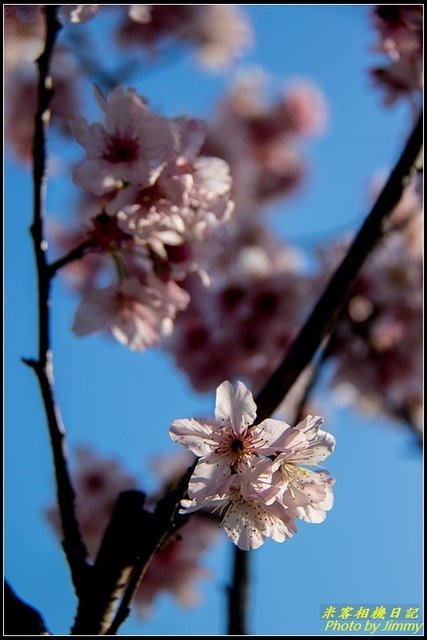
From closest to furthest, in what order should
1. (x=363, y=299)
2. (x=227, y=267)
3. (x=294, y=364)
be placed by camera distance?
(x=294, y=364), (x=363, y=299), (x=227, y=267)

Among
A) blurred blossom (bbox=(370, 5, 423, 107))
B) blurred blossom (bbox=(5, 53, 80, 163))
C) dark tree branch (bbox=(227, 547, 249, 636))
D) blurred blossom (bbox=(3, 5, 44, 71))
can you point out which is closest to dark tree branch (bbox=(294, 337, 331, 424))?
dark tree branch (bbox=(227, 547, 249, 636))

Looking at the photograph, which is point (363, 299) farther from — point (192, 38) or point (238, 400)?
point (192, 38)

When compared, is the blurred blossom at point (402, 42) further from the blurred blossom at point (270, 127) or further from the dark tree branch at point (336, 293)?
the blurred blossom at point (270, 127)

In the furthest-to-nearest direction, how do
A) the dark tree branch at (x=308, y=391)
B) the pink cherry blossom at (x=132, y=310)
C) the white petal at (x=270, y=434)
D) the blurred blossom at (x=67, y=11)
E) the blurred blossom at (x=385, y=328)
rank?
the blurred blossom at (x=385, y=328) < the dark tree branch at (x=308, y=391) < the pink cherry blossom at (x=132, y=310) < the blurred blossom at (x=67, y=11) < the white petal at (x=270, y=434)

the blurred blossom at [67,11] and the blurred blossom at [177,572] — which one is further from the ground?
the blurred blossom at [67,11]

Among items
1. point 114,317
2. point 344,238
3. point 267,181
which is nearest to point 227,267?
point 344,238

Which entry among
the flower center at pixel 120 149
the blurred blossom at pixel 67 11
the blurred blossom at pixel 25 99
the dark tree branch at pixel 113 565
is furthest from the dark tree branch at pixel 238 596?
the blurred blossom at pixel 25 99

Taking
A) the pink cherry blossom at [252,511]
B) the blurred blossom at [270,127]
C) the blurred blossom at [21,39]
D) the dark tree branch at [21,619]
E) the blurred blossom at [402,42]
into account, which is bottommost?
the dark tree branch at [21,619]

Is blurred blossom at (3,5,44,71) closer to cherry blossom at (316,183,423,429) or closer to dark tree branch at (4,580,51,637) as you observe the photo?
cherry blossom at (316,183,423,429)
